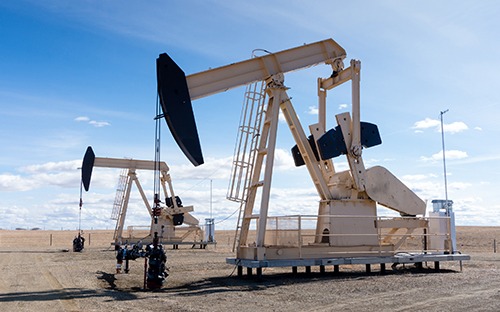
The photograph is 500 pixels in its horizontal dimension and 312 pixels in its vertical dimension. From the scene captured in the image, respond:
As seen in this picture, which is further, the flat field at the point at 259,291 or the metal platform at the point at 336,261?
the metal platform at the point at 336,261

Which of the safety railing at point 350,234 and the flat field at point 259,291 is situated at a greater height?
the safety railing at point 350,234

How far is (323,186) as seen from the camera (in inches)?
498

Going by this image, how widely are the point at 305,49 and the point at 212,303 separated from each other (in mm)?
6447

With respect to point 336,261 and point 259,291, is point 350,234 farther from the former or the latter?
point 259,291

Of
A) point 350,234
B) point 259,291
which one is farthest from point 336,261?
point 259,291

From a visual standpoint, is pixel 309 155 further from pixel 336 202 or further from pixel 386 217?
pixel 386 217

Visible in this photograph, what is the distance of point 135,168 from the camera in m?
26.6

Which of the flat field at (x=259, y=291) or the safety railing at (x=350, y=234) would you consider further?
the safety railing at (x=350, y=234)

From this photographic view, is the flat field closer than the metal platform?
Yes

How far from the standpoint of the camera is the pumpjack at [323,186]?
38.1ft

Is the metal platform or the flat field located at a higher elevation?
the metal platform

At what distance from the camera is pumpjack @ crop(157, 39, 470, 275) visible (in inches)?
458

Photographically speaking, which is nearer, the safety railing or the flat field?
the flat field

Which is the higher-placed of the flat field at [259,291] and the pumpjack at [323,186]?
the pumpjack at [323,186]
